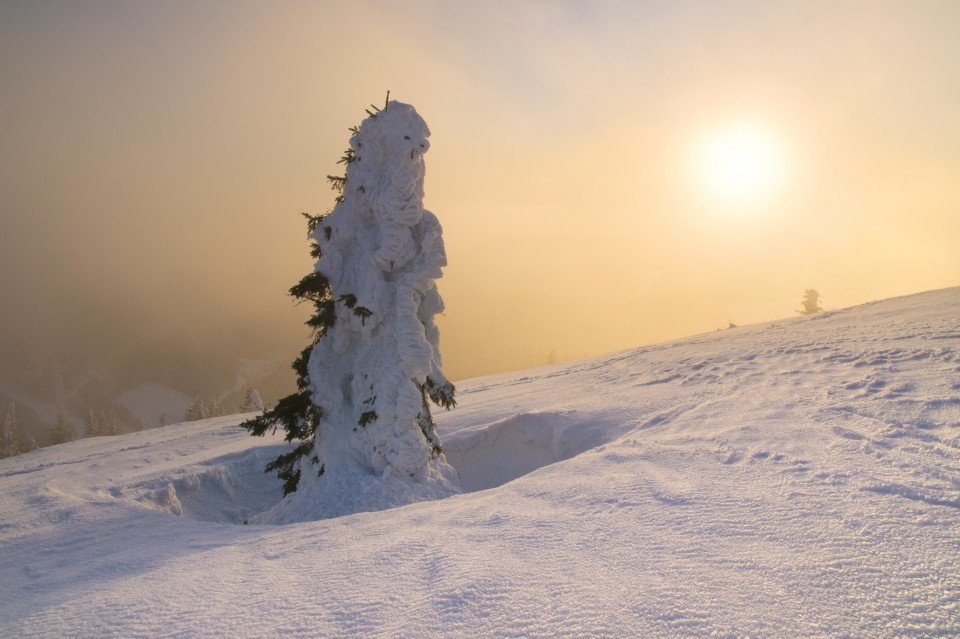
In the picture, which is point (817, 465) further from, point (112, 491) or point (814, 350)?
point (112, 491)

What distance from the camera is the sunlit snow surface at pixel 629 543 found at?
3092 millimetres

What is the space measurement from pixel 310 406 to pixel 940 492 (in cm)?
959

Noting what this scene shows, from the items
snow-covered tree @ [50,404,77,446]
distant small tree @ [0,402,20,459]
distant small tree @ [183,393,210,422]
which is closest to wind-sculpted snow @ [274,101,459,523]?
distant small tree @ [183,393,210,422]

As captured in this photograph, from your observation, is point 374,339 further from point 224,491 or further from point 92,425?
point 92,425

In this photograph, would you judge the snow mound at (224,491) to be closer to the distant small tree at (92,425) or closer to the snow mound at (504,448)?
the snow mound at (504,448)

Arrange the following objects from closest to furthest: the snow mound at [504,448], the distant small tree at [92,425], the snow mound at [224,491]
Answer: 1. the snow mound at [224,491]
2. the snow mound at [504,448]
3. the distant small tree at [92,425]

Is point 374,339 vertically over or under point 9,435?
over

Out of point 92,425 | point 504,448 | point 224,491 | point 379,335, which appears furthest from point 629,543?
point 92,425

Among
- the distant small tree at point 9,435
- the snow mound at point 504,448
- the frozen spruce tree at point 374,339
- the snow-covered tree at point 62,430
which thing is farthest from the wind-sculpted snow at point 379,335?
the snow-covered tree at point 62,430

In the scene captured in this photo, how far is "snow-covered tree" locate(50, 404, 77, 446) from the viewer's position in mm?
45750

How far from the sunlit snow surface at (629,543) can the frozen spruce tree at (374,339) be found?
2613mm

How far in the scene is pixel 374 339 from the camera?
982cm

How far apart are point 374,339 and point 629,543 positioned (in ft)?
22.8

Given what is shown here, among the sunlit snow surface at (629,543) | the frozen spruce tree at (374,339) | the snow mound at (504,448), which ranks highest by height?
the frozen spruce tree at (374,339)
